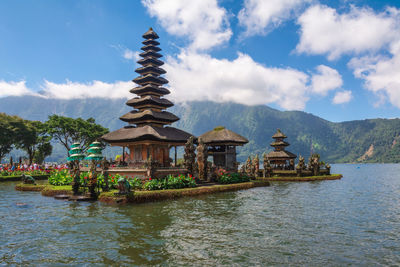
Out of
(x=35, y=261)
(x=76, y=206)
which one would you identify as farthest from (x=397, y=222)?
(x=76, y=206)

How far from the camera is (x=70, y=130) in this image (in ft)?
199

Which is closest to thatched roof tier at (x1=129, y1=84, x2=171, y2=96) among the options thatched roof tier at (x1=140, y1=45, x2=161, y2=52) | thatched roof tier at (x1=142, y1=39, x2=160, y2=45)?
thatched roof tier at (x1=140, y1=45, x2=161, y2=52)

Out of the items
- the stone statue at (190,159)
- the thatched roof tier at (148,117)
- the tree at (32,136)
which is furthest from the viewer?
the tree at (32,136)

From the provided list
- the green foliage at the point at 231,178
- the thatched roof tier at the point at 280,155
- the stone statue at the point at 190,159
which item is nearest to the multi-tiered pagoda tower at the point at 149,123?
the stone statue at the point at 190,159

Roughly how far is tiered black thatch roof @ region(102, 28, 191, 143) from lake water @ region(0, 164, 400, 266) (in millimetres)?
14996

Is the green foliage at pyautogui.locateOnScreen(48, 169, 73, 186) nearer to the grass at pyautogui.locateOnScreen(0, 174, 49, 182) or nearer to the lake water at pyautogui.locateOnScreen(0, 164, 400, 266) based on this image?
the lake water at pyautogui.locateOnScreen(0, 164, 400, 266)

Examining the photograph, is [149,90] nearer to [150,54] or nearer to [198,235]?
[150,54]

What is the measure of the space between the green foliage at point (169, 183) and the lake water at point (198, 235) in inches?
173

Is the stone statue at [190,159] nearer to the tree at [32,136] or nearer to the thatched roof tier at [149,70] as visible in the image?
the thatched roof tier at [149,70]

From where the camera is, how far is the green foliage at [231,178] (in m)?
33.9

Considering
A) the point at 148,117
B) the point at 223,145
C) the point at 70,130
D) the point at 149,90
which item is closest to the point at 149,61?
the point at 149,90

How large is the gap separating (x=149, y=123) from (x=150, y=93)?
5.55 metres

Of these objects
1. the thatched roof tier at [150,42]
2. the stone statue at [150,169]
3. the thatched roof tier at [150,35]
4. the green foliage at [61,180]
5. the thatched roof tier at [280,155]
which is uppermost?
the thatched roof tier at [150,35]

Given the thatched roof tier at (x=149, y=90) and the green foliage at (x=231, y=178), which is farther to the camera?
the thatched roof tier at (x=149, y=90)
